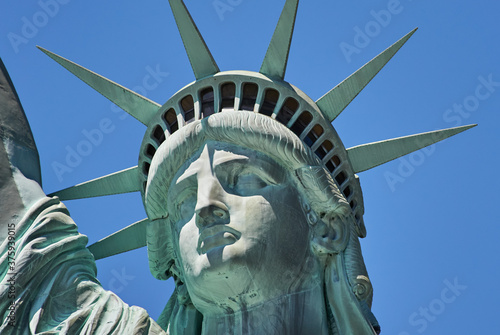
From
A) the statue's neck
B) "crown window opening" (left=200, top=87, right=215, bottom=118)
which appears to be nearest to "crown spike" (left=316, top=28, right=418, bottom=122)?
"crown window opening" (left=200, top=87, right=215, bottom=118)

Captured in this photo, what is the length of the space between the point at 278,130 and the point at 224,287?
2514 mm

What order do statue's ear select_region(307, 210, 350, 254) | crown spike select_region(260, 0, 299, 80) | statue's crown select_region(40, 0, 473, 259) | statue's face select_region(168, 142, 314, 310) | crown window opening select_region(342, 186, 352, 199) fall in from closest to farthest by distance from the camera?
statue's face select_region(168, 142, 314, 310) < statue's ear select_region(307, 210, 350, 254) < crown spike select_region(260, 0, 299, 80) < statue's crown select_region(40, 0, 473, 259) < crown window opening select_region(342, 186, 352, 199)

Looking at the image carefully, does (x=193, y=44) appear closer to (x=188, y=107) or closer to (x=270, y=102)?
(x=188, y=107)

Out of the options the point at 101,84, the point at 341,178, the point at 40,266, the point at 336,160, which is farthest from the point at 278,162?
the point at 40,266

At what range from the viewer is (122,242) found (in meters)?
22.3

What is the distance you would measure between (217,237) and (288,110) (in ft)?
8.79

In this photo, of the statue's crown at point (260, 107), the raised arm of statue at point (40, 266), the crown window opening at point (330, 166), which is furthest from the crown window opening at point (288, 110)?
the raised arm of statue at point (40, 266)

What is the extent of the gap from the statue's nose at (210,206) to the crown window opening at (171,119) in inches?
69.2

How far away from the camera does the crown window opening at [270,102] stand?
21625 mm

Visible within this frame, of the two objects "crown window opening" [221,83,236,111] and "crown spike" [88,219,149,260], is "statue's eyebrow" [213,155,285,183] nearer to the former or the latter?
"crown window opening" [221,83,236,111]

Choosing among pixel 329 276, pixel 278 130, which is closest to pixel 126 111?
pixel 278 130

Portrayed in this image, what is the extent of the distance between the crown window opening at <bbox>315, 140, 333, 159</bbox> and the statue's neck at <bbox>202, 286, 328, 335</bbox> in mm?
2202

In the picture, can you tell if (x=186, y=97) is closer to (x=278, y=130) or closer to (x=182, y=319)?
(x=278, y=130)

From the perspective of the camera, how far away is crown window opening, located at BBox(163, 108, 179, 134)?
21906 millimetres
